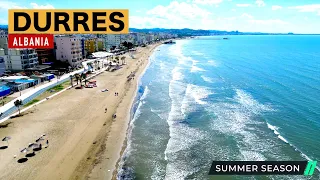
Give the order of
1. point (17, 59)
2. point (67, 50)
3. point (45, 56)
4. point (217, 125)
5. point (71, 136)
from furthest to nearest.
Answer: point (67, 50)
point (45, 56)
point (17, 59)
point (217, 125)
point (71, 136)

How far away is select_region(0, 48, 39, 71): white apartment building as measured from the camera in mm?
75438

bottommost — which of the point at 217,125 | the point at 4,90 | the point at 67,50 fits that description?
the point at 217,125

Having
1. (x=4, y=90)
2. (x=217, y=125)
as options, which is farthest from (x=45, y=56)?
(x=217, y=125)

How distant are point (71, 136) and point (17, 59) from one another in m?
48.5

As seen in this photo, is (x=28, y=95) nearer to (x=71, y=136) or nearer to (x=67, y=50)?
(x=71, y=136)

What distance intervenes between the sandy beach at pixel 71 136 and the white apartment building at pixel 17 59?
2434 centimetres

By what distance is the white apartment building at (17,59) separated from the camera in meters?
75.4

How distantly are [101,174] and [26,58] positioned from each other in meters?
58.7

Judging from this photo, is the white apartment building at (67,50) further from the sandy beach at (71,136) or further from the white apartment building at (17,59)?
the sandy beach at (71,136)

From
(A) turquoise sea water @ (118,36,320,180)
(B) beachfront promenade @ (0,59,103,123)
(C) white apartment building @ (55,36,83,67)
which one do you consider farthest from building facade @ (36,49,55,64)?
(A) turquoise sea water @ (118,36,320,180)

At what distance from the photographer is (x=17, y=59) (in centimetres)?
7581

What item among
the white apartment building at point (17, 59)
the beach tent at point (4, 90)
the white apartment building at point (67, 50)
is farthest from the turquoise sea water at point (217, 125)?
the white apartment building at point (17, 59)

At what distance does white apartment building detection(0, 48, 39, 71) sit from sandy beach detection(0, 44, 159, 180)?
79.9ft

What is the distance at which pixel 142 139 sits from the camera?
36.5m
